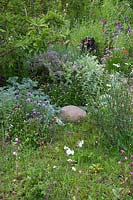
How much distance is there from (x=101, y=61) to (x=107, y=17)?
9.53ft

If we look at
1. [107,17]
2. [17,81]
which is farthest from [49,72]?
[107,17]

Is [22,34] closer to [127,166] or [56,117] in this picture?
[56,117]

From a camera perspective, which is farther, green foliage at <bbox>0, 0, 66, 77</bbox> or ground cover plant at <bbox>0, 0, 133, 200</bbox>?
green foliage at <bbox>0, 0, 66, 77</bbox>

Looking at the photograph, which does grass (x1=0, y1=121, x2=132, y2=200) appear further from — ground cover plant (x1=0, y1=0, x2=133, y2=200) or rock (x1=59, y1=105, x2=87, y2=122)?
rock (x1=59, y1=105, x2=87, y2=122)

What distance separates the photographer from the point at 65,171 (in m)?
4.25

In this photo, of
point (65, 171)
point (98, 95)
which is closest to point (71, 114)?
point (98, 95)

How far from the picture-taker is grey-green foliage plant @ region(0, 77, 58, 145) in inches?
192

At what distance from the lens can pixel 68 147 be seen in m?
4.74

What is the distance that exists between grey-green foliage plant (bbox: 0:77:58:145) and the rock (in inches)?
4.0

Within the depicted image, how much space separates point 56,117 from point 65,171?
1078 mm

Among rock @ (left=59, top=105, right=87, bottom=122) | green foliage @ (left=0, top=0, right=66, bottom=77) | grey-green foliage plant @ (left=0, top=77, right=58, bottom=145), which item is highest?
green foliage @ (left=0, top=0, right=66, bottom=77)

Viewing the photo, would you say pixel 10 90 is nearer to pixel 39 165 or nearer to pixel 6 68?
pixel 6 68

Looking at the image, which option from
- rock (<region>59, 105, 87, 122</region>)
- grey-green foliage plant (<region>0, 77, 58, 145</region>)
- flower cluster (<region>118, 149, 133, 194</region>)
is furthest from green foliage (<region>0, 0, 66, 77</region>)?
flower cluster (<region>118, 149, 133, 194</region>)

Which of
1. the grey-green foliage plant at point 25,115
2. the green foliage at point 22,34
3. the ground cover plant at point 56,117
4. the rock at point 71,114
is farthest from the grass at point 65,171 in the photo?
the green foliage at point 22,34
